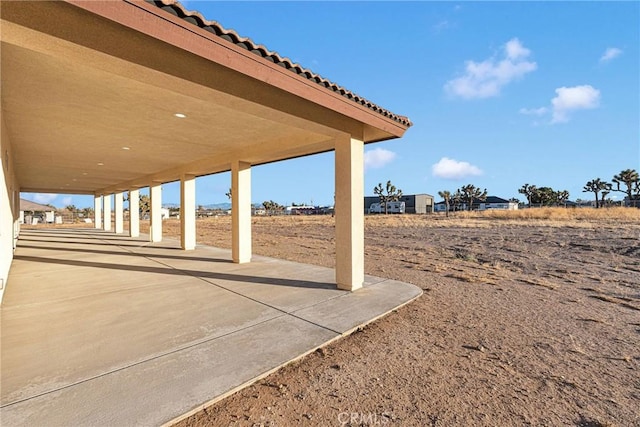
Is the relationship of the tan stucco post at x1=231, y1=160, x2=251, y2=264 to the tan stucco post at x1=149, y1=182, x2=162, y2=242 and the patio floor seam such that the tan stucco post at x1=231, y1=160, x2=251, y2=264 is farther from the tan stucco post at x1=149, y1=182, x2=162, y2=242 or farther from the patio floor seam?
the tan stucco post at x1=149, y1=182, x2=162, y2=242

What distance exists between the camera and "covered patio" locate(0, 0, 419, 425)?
2480 mm

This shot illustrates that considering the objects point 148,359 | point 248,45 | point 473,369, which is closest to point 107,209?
point 148,359

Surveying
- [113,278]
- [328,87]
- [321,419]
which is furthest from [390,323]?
[113,278]

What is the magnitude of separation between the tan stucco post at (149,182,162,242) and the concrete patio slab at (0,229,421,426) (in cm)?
626

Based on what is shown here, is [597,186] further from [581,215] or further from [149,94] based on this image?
[149,94]

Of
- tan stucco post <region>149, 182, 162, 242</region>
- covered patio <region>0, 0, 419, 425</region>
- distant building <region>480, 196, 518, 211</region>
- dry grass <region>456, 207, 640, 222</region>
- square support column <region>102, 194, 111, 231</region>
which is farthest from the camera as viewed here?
distant building <region>480, 196, 518, 211</region>

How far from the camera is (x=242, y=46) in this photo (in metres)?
3.25

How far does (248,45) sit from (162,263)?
7.23 m

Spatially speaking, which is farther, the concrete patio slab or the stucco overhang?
the stucco overhang

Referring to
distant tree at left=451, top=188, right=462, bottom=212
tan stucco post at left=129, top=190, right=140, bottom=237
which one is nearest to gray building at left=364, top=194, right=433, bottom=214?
distant tree at left=451, top=188, right=462, bottom=212

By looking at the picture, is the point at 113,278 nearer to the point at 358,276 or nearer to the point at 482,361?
the point at 358,276

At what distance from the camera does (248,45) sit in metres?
3.26

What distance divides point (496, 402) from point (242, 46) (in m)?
4.36

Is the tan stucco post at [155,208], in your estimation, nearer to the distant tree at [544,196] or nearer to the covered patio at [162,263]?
the covered patio at [162,263]
